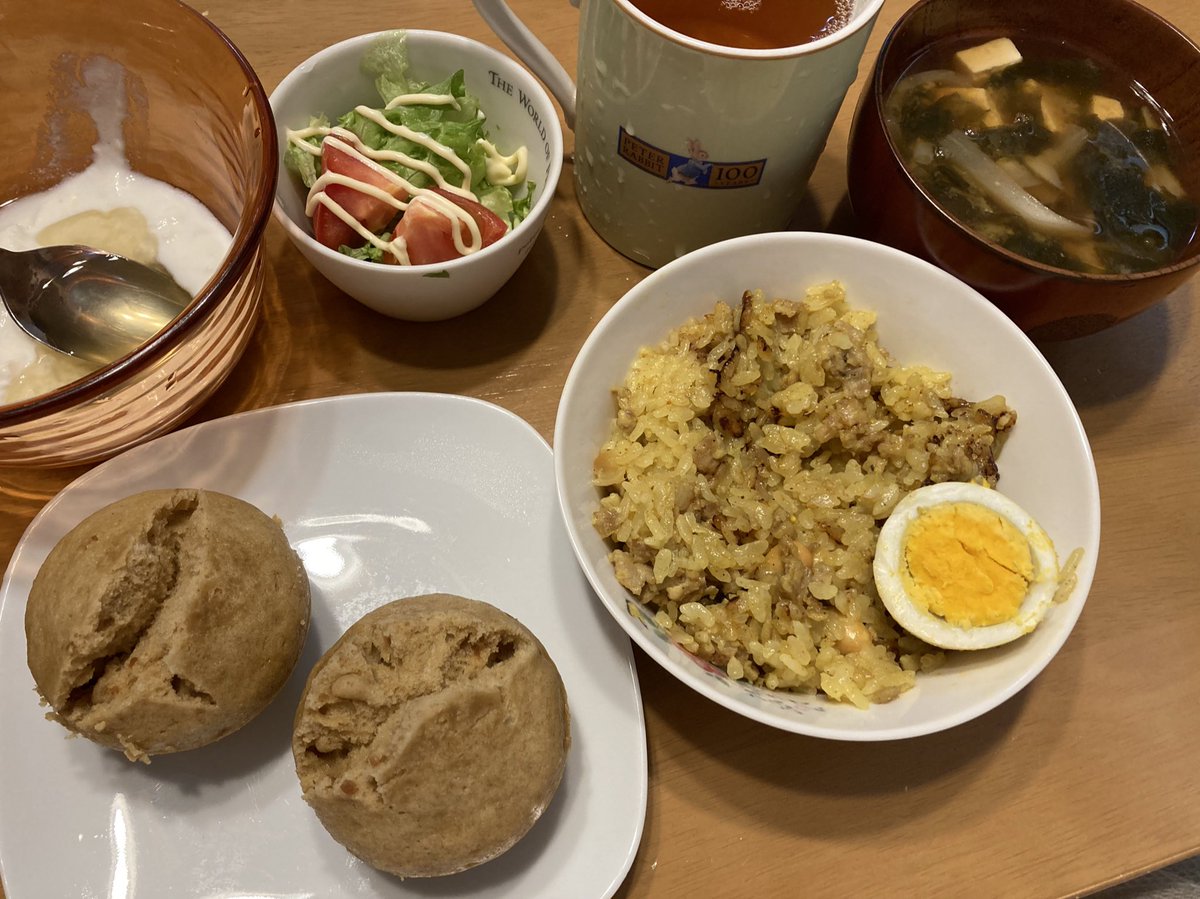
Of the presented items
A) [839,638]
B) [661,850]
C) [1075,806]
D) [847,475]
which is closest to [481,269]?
[847,475]

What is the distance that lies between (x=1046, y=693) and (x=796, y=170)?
868 millimetres

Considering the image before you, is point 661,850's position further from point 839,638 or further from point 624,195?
point 624,195

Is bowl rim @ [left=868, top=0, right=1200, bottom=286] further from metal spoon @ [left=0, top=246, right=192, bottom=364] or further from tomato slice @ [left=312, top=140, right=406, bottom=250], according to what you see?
metal spoon @ [left=0, top=246, right=192, bottom=364]

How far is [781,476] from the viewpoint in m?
1.23

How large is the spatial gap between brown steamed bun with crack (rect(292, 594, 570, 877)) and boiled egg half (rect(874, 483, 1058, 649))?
48cm

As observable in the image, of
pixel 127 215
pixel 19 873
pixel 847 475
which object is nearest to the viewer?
pixel 19 873

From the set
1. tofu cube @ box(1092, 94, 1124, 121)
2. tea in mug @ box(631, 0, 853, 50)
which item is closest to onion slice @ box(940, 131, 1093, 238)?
tofu cube @ box(1092, 94, 1124, 121)

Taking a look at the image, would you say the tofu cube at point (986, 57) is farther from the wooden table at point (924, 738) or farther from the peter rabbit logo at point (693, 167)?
the peter rabbit logo at point (693, 167)

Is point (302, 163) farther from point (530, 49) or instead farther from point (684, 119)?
point (684, 119)

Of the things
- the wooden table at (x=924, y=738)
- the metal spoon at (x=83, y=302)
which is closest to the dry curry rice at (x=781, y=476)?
the wooden table at (x=924, y=738)

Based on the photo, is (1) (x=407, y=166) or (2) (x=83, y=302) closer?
(2) (x=83, y=302)

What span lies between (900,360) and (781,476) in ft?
0.96

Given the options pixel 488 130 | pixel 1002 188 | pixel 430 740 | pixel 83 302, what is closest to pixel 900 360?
pixel 1002 188

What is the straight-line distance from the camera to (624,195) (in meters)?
1.37
